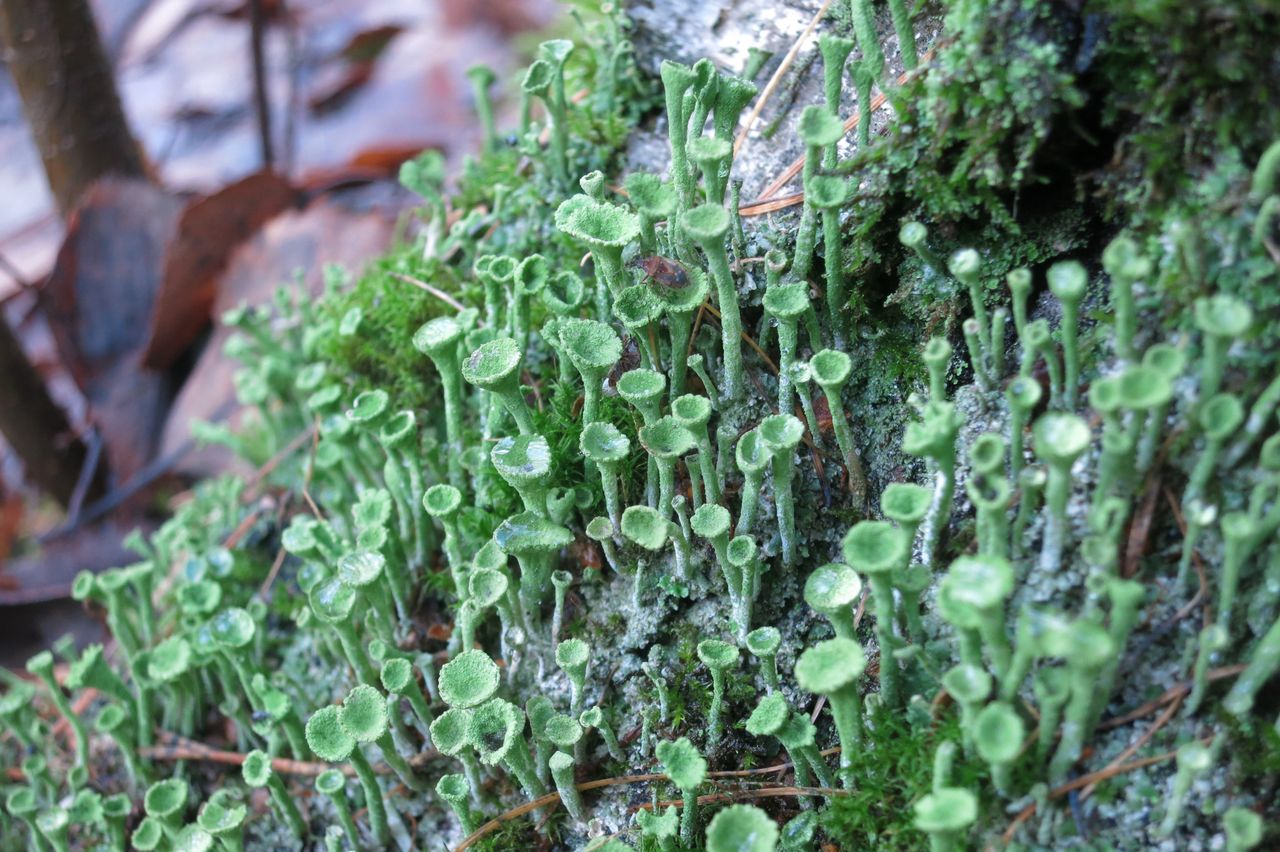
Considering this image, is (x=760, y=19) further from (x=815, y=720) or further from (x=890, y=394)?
(x=815, y=720)

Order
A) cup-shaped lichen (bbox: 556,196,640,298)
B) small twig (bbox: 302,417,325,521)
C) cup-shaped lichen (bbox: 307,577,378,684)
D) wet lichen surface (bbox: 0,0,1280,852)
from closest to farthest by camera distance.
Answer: wet lichen surface (bbox: 0,0,1280,852), cup-shaped lichen (bbox: 556,196,640,298), cup-shaped lichen (bbox: 307,577,378,684), small twig (bbox: 302,417,325,521)

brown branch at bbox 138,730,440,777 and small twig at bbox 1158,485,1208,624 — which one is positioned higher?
small twig at bbox 1158,485,1208,624

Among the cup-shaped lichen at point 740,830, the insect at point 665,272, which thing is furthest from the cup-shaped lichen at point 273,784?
the insect at point 665,272

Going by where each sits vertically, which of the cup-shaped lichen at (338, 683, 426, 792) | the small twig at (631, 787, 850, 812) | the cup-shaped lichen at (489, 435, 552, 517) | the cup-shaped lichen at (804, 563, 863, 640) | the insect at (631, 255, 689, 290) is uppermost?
the insect at (631, 255, 689, 290)

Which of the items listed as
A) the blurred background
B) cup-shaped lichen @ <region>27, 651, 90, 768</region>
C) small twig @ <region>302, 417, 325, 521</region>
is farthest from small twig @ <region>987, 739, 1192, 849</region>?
the blurred background

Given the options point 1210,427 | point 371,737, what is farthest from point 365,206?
point 1210,427

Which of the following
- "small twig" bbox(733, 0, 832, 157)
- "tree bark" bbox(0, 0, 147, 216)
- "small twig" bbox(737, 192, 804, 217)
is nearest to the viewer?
"small twig" bbox(737, 192, 804, 217)

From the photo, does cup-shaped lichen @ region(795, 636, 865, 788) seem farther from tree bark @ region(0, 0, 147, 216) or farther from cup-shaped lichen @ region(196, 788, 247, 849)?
tree bark @ region(0, 0, 147, 216)
